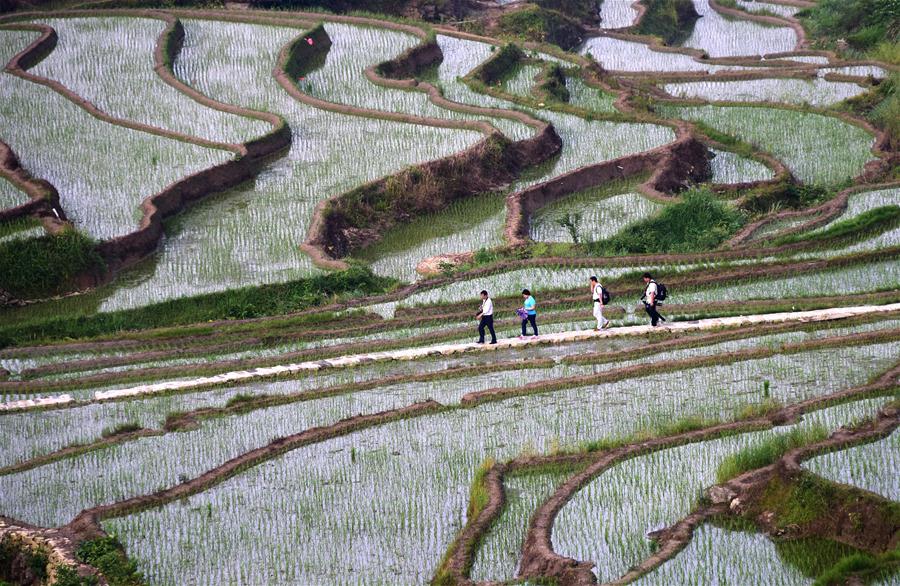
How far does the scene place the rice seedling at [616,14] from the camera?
134 ft

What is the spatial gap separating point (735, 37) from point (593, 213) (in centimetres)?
1754

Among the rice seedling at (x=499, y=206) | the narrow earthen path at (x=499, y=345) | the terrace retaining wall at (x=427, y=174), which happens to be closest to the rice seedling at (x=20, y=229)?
the terrace retaining wall at (x=427, y=174)

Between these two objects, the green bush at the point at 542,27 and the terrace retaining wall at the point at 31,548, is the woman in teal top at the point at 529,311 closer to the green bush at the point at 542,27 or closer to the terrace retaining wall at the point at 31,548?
the terrace retaining wall at the point at 31,548

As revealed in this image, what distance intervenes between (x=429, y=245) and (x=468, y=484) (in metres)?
9.10

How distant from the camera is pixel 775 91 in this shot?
30266 millimetres

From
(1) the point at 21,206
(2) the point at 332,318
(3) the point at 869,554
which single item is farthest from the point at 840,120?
(3) the point at 869,554

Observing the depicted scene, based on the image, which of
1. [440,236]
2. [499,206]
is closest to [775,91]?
[499,206]

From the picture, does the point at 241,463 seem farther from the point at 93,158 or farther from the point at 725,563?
the point at 93,158

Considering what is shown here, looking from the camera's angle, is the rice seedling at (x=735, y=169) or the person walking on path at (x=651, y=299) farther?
the rice seedling at (x=735, y=169)

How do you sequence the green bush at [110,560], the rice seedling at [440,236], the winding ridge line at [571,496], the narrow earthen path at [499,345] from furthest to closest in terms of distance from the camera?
the rice seedling at [440,236] < the narrow earthen path at [499,345] < the green bush at [110,560] < the winding ridge line at [571,496]

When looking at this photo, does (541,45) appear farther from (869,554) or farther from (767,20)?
(869,554)

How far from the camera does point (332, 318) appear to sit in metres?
19.3

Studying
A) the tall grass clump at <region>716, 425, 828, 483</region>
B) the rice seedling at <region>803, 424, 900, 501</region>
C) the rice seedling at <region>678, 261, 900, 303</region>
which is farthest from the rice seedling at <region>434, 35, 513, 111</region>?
the rice seedling at <region>803, 424, 900, 501</region>

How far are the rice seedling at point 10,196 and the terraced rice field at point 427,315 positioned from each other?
4.1 inches
